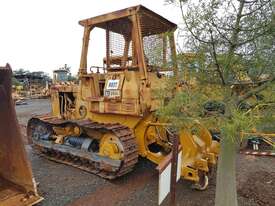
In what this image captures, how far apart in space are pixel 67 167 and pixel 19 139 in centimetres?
158

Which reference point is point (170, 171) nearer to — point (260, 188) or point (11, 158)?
point (260, 188)

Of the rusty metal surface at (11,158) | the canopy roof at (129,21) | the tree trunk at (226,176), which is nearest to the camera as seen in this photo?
the tree trunk at (226,176)

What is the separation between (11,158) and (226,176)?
2.74 meters

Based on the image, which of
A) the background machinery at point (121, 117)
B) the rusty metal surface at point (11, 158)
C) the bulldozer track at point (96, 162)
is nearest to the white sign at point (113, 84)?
the background machinery at point (121, 117)

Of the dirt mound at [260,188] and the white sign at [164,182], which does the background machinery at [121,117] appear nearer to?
the dirt mound at [260,188]

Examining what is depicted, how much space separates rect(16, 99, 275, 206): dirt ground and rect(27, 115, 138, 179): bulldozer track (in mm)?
128

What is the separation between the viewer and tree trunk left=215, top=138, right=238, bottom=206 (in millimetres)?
2369

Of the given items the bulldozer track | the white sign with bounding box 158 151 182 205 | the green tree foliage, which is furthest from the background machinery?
the green tree foliage

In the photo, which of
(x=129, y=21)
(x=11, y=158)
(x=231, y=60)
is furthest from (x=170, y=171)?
(x=129, y=21)

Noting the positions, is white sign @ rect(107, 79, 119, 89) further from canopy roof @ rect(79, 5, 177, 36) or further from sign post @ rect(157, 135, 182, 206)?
sign post @ rect(157, 135, 182, 206)

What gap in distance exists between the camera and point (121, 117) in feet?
15.3

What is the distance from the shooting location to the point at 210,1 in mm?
1851

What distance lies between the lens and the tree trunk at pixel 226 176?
2369mm

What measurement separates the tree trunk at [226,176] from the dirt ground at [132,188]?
109 centimetres
